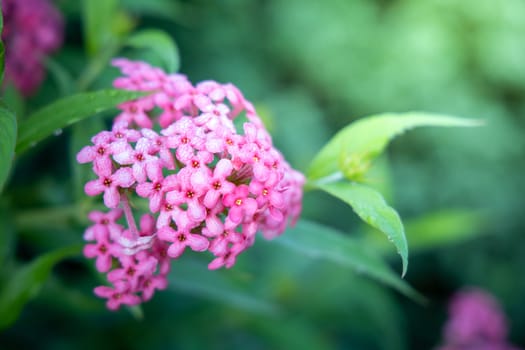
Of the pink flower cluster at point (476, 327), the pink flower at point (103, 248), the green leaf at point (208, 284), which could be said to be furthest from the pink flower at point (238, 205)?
the pink flower cluster at point (476, 327)

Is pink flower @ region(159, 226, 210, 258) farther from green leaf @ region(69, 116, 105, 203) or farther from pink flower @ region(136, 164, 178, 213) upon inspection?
green leaf @ region(69, 116, 105, 203)

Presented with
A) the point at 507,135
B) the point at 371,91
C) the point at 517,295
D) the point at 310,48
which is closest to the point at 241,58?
the point at 310,48

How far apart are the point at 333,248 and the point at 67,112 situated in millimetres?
892

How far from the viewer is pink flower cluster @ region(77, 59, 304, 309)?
1.39 m

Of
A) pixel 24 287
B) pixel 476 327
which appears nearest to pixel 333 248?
pixel 24 287

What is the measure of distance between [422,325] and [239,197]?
386cm

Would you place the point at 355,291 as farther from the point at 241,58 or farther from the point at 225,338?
the point at 241,58

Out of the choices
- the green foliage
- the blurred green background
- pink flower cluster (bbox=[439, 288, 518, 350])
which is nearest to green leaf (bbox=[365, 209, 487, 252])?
the blurred green background

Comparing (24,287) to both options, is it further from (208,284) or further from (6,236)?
(208,284)

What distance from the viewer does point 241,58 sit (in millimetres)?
5051

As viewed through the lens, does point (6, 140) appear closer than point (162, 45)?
Yes

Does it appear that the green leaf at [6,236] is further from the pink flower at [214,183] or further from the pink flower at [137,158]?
the pink flower at [214,183]

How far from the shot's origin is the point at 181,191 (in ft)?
4.56

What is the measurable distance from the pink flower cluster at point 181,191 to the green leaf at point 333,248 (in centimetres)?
25
